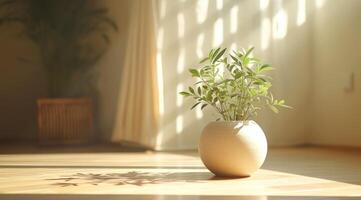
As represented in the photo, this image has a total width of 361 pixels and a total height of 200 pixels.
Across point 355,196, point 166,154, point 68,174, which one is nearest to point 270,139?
point 166,154

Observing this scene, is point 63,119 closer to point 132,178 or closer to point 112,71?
point 112,71

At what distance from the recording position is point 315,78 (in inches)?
147

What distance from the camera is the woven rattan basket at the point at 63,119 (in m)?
4.05

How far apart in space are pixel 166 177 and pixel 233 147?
1.05 feet

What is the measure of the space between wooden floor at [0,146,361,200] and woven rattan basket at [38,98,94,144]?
0.71m

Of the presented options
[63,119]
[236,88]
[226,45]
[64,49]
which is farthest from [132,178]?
[64,49]

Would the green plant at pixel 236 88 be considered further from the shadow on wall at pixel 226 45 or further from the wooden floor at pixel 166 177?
the shadow on wall at pixel 226 45

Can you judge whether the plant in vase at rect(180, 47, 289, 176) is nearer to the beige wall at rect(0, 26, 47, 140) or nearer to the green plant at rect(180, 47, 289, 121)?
the green plant at rect(180, 47, 289, 121)

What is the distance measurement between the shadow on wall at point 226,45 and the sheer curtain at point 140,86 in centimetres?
5

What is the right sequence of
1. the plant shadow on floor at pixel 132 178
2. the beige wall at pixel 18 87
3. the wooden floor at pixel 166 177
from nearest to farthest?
the wooden floor at pixel 166 177, the plant shadow on floor at pixel 132 178, the beige wall at pixel 18 87

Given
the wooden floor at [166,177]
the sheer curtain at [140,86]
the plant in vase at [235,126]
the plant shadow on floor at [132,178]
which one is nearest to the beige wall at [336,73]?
the wooden floor at [166,177]

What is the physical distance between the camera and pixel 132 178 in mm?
2273

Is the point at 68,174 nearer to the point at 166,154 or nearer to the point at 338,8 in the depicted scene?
the point at 166,154

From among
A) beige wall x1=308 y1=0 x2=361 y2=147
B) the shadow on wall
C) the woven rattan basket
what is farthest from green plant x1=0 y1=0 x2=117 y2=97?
beige wall x1=308 y1=0 x2=361 y2=147
